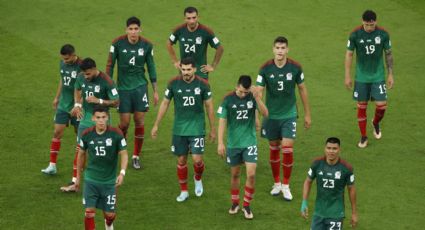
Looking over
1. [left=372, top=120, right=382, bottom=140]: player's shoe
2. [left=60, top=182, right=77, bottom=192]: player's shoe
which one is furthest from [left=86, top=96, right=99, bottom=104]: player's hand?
[left=372, top=120, right=382, bottom=140]: player's shoe

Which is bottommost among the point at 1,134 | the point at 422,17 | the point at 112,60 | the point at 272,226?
the point at 272,226

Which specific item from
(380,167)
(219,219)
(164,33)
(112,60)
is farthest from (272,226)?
(164,33)

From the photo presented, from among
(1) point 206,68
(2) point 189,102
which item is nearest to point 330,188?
(2) point 189,102

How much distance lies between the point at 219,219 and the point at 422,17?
1365cm

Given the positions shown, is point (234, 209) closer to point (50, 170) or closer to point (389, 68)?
point (50, 170)

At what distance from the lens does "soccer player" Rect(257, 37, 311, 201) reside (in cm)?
1816

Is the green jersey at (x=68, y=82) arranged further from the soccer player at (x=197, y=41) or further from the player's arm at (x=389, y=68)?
the player's arm at (x=389, y=68)

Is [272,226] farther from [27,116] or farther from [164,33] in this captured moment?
[164,33]

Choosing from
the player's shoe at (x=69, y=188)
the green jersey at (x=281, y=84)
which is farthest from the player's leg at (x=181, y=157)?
the player's shoe at (x=69, y=188)

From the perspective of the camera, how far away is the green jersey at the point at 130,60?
19.5 m

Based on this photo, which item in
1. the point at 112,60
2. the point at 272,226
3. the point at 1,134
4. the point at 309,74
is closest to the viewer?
the point at 272,226

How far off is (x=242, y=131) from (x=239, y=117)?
26cm

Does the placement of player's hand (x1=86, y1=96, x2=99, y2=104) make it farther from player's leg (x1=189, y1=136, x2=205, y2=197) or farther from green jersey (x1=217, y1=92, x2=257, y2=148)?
green jersey (x1=217, y1=92, x2=257, y2=148)

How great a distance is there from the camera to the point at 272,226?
679 inches
